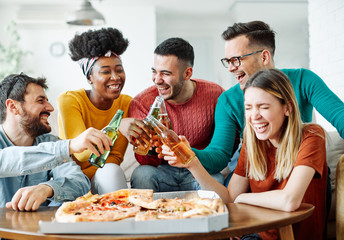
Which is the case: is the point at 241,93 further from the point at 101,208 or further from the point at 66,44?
the point at 66,44

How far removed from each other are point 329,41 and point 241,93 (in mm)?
1575

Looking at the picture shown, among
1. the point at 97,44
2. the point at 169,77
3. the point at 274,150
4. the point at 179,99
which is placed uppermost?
the point at 97,44

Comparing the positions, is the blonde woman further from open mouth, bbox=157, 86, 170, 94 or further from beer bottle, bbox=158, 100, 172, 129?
open mouth, bbox=157, 86, 170, 94

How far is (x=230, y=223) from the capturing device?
103 centimetres

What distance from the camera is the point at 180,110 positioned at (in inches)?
88.8

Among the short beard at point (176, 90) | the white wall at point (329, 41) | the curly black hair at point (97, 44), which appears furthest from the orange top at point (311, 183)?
the white wall at point (329, 41)

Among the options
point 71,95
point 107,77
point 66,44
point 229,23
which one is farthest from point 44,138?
point 229,23

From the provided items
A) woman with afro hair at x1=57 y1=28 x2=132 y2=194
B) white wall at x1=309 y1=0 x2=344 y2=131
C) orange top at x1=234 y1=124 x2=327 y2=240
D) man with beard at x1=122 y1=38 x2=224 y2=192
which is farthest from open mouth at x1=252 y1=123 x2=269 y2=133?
white wall at x1=309 y1=0 x2=344 y2=131

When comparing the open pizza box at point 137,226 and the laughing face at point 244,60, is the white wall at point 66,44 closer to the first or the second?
the laughing face at point 244,60

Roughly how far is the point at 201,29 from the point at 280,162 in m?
6.59

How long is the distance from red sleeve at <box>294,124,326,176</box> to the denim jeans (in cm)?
65

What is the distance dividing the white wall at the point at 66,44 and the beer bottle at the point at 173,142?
538 cm

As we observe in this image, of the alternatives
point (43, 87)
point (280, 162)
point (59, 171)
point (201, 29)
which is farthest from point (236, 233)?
point (201, 29)

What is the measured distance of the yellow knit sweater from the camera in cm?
207
